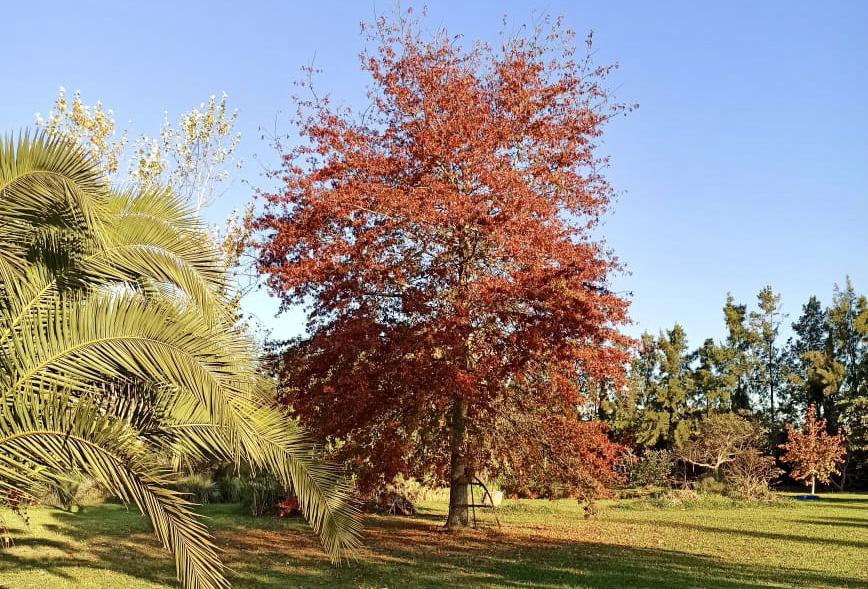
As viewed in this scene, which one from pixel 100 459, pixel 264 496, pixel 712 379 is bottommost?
pixel 264 496

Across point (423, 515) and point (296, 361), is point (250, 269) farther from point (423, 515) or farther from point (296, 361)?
point (423, 515)

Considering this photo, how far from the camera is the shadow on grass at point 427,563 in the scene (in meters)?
9.98

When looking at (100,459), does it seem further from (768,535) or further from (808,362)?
(808,362)

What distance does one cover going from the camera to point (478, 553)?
12.7 metres

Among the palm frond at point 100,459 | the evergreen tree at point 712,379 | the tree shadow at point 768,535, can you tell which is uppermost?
the evergreen tree at point 712,379

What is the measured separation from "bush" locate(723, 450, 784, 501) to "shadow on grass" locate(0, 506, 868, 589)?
1118cm

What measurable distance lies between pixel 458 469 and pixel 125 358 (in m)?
10.1

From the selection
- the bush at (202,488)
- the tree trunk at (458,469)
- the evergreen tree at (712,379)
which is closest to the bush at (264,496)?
the bush at (202,488)

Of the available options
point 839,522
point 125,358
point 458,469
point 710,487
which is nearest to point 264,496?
point 458,469

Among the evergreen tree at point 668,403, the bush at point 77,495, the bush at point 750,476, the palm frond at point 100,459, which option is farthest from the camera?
the evergreen tree at point 668,403

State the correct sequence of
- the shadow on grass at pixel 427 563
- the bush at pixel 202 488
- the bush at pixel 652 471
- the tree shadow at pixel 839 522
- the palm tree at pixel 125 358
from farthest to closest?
the bush at pixel 652 471, the bush at pixel 202 488, the tree shadow at pixel 839 522, the shadow on grass at pixel 427 563, the palm tree at pixel 125 358

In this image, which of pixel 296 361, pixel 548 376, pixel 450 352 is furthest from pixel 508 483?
pixel 296 361

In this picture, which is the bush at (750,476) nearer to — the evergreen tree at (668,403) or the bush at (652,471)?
the bush at (652,471)

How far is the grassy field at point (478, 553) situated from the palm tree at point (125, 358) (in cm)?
344
